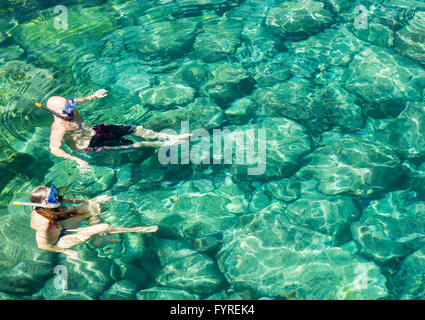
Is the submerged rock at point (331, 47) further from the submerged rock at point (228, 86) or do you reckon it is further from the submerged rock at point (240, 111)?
the submerged rock at point (240, 111)

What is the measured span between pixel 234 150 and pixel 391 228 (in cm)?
288

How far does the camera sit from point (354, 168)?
6125mm

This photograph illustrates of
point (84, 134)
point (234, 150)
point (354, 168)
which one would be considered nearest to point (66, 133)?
point (84, 134)

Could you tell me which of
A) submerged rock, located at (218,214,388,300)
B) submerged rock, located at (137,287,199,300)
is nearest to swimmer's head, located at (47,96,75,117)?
submerged rock, located at (137,287,199,300)

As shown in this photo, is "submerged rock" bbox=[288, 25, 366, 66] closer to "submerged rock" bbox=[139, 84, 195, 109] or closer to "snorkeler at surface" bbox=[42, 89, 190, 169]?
"submerged rock" bbox=[139, 84, 195, 109]

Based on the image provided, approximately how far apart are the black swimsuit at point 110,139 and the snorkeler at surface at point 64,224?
1.02m

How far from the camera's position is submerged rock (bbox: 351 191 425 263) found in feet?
17.2

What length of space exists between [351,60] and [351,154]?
301cm

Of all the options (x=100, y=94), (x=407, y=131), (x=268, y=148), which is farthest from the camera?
(x=100, y=94)

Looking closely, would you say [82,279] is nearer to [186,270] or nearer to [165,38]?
[186,270]

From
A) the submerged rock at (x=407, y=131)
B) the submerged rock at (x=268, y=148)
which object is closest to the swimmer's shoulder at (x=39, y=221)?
the submerged rock at (x=268, y=148)

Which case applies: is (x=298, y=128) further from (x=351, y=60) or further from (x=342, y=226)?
(x=351, y=60)
